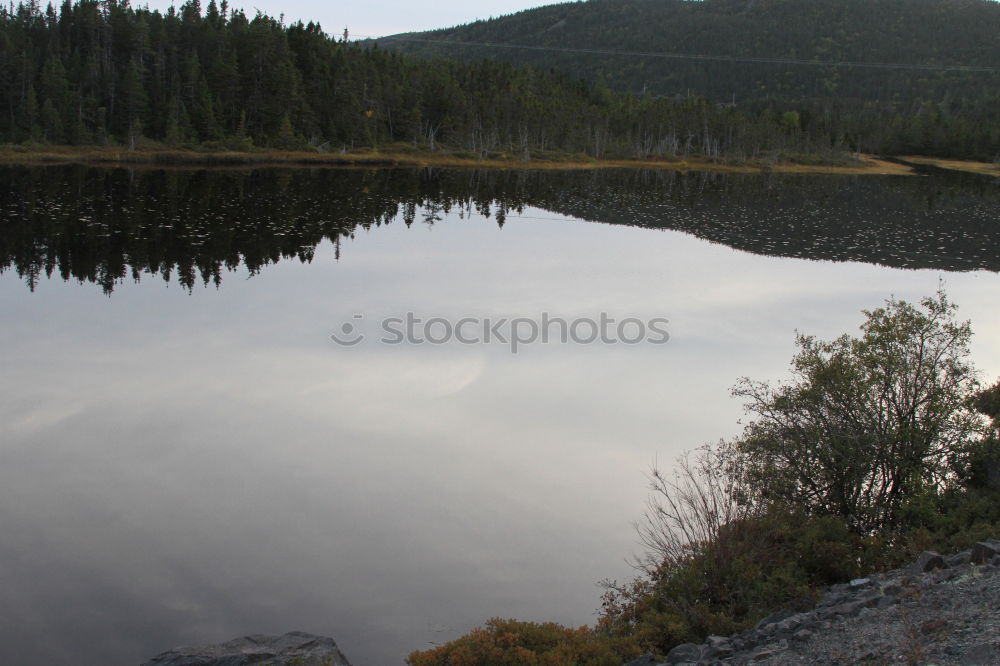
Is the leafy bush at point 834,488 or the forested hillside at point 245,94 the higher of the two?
the forested hillside at point 245,94

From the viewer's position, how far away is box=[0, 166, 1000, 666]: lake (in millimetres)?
15492

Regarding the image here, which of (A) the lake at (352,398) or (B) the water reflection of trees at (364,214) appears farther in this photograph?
(B) the water reflection of trees at (364,214)

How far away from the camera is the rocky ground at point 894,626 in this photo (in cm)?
1180

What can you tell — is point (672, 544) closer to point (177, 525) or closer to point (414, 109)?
point (177, 525)

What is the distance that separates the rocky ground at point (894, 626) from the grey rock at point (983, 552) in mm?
17

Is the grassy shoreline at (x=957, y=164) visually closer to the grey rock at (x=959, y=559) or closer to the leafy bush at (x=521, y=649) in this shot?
the grey rock at (x=959, y=559)

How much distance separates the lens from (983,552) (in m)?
14.9

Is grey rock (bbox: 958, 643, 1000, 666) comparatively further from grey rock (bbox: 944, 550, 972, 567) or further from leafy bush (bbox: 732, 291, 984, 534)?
leafy bush (bbox: 732, 291, 984, 534)

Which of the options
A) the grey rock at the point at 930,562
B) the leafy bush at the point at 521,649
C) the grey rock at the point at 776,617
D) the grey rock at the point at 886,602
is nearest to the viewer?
the leafy bush at the point at 521,649

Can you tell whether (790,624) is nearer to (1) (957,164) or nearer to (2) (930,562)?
(2) (930,562)

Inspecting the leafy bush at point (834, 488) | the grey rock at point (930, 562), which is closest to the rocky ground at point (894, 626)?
the grey rock at point (930, 562)

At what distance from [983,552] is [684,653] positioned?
570cm

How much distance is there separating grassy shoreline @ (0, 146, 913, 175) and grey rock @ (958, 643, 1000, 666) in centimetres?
9198

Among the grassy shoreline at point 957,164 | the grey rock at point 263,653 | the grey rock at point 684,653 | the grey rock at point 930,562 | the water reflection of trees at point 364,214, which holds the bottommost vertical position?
the grey rock at point 684,653
